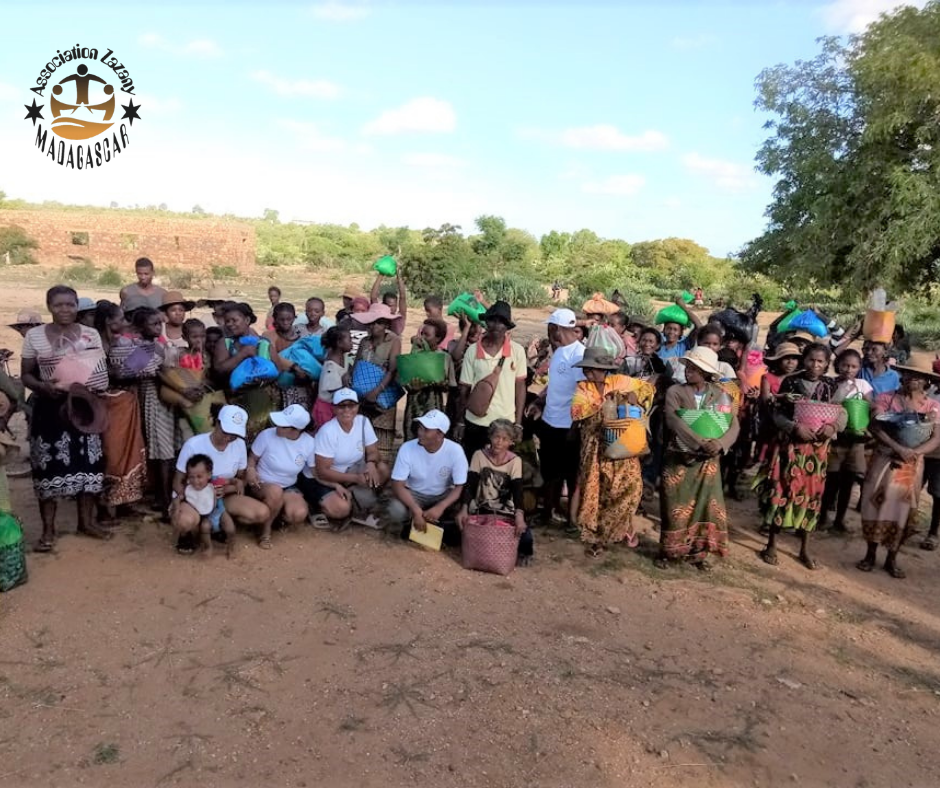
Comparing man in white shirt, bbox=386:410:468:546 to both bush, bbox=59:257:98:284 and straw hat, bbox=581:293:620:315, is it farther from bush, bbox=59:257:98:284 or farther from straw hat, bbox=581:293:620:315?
bush, bbox=59:257:98:284

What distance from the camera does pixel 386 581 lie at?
474cm

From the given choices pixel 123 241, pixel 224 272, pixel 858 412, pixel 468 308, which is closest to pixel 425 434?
pixel 468 308

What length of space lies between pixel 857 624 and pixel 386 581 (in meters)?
2.90

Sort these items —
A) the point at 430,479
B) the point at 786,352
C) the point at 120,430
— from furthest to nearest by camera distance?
the point at 786,352 → the point at 430,479 → the point at 120,430

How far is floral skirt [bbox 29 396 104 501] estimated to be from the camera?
15.4 feet

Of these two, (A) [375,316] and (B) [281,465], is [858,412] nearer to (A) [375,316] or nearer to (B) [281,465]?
(A) [375,316]

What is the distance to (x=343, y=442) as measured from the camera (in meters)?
5.39

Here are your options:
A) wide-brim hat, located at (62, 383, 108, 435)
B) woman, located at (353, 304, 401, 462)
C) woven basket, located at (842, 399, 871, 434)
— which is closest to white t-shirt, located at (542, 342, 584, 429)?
woman, located at (353, 304, 401, 462)

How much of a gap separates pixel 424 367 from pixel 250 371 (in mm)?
1273

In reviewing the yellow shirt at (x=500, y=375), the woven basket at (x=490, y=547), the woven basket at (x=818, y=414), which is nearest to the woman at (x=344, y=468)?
the yellow shirt at (x=500, y=375)

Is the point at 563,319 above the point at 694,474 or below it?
above

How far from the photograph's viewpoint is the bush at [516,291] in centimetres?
2703

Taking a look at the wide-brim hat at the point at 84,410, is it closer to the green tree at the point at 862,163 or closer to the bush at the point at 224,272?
the green tree at the point at 862,163

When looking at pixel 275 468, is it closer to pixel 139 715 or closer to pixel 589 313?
pixel 139 715
